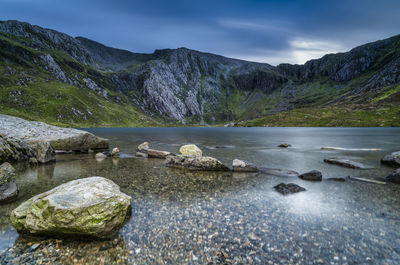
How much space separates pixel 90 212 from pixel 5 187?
924 cm

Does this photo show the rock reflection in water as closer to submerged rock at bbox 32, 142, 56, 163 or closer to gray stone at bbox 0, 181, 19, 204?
gray stone at bbox 0, 181, 19, 204

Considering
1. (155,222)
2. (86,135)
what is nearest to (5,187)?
(155,222)

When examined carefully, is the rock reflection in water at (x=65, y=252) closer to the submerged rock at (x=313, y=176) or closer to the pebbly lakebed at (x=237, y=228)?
the pebbly lakebed at (x=237, y=228)

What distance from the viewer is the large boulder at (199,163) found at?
23019mm

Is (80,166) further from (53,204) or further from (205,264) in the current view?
(205,264)

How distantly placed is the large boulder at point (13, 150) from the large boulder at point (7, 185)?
9894 mm

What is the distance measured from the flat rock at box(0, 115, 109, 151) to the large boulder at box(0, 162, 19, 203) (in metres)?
18.5

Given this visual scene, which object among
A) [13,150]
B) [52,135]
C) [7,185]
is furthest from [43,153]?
[7,185]

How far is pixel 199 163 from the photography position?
2334cm

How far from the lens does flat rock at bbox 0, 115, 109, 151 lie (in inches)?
1208

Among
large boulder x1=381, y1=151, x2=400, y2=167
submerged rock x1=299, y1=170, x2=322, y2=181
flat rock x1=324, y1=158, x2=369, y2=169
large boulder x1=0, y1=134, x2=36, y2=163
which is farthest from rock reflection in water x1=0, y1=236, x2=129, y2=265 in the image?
large boulder x1=381, y1=151, x2=400, y2=167

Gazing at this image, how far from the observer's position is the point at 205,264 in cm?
748

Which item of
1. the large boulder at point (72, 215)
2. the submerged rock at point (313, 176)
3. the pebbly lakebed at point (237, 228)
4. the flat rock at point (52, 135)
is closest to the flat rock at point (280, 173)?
the submerged rock at point (313, 176)

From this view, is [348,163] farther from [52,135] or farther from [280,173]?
[52,135]
